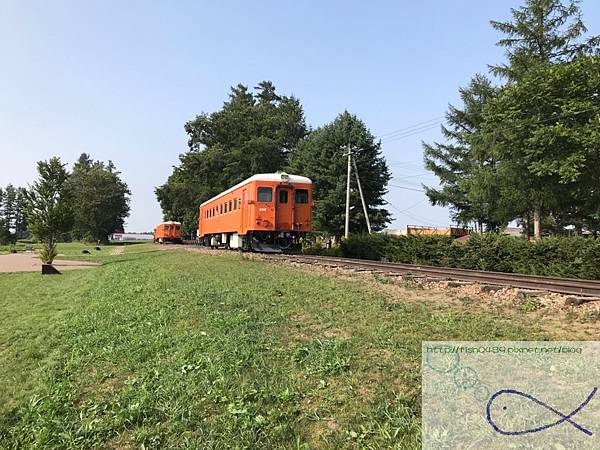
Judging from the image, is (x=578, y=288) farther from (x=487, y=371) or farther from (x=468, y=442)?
(x=468, y=442)

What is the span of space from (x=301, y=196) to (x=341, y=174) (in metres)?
18.9

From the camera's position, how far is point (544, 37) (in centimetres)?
2956

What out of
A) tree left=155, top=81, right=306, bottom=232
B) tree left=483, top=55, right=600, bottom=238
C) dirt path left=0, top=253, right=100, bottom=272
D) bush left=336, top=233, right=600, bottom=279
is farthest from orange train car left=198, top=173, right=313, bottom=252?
tree left=155, top=81, right=306, bottom=232

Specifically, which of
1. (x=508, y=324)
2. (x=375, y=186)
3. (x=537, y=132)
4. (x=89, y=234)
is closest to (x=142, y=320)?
(x=508, y=324)

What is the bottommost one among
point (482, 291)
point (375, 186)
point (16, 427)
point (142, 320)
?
point (16, 427)

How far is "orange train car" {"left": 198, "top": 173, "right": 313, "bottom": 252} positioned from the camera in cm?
1991

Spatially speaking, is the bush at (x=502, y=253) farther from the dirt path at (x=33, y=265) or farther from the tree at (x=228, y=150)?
the tree at (x=228, y=150)

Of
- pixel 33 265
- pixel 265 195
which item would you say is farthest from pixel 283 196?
pixel 33 265

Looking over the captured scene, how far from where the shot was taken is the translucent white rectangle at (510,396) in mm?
2895

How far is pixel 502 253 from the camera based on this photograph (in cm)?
1577

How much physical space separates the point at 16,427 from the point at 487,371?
420 centimetres

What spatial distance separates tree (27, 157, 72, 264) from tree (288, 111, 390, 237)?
18.8 meters

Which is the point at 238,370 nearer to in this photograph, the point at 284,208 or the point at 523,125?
the point at 284,208

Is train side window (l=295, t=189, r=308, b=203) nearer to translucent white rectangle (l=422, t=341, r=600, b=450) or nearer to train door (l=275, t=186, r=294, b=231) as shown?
train door (l=275, t=186, r=294, b=231)
